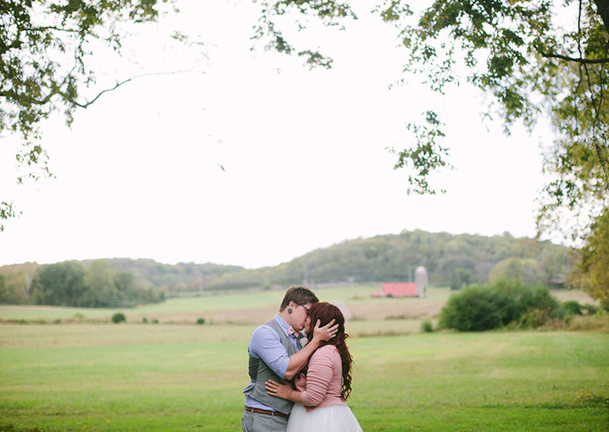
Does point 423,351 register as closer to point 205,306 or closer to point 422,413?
point 422,413

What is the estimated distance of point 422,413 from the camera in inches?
541

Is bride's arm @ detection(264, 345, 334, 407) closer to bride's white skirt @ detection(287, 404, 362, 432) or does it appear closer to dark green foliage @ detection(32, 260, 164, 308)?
bride's white skirt @ detection(287, 404, 362, 432)

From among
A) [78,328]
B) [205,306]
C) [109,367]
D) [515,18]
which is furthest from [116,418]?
[205,306]

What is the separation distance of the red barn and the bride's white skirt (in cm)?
9003

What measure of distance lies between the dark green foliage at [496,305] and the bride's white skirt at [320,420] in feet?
175

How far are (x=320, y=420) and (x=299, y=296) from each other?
946mm

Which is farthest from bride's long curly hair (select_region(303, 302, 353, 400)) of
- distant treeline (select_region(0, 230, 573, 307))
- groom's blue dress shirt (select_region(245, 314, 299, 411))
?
distant treeline (select_region(0, 230, 573, 307))

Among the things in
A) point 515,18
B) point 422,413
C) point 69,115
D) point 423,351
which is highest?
point 515,18

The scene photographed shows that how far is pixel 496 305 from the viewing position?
55156 mm

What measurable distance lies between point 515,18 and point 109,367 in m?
29.2

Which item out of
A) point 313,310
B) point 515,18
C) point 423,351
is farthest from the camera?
point 423,351

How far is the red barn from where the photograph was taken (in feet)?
306

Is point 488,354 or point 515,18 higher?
point 515,18

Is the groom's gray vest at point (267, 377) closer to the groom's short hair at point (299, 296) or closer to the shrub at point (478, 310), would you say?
the groom's short hair at point (299, 296)
